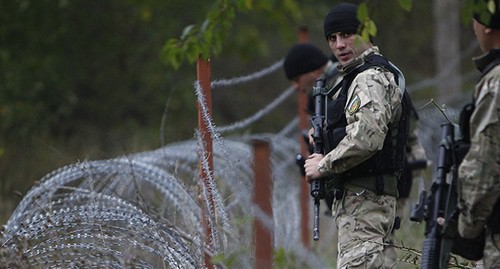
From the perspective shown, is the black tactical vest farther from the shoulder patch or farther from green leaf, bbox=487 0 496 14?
green leaf, bbox=487 0 496 14

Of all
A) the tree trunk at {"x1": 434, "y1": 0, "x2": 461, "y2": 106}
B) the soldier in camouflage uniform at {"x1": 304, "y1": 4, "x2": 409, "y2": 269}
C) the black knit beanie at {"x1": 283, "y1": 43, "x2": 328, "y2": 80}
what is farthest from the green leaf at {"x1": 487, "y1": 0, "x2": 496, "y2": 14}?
the tree trunk at {"x1": 434, "y1": 0, "x2": 461, "y2": 106}

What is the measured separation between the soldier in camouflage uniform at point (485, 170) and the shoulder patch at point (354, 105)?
30.7 inches

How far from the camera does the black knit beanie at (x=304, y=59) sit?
7.12 m

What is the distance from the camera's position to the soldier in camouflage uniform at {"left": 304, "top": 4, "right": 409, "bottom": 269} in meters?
4.70

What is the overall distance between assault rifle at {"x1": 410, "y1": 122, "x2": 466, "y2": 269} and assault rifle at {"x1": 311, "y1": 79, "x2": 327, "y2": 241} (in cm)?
62

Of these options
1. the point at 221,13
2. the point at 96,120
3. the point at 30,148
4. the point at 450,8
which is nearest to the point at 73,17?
the point at 96,120

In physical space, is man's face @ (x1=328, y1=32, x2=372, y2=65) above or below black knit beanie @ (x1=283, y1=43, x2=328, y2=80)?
below

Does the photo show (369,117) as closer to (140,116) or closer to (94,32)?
(94,32)

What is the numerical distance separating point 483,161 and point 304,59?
3.33 m

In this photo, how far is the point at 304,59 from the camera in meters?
7.14

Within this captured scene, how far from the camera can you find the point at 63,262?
15.2ft

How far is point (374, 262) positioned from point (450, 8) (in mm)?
14721

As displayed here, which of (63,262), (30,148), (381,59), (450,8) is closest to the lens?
(63,262)

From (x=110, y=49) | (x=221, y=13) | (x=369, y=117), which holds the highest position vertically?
(x=110, y=49)
